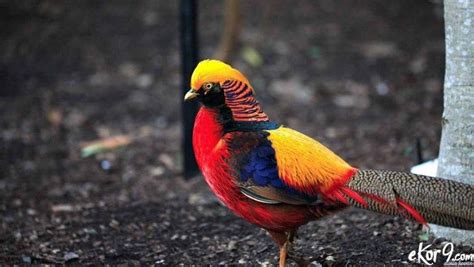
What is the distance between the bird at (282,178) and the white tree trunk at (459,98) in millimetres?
535

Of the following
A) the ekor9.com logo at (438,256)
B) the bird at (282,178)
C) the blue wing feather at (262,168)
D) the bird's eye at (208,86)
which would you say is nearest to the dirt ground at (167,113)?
the ekor9.com logo at (438,256)

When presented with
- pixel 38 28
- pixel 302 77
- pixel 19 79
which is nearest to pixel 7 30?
pixel 38 28

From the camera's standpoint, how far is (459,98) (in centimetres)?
360

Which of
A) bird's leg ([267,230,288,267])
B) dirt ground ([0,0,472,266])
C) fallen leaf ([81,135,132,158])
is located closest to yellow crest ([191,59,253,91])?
bird's leg ([267,230,288,267])

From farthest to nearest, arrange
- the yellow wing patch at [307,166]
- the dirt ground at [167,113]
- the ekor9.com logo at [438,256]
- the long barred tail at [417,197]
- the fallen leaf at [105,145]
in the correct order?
the fallen leaf at [105,145]
the dirt ground at [167,113]
the ekor9.com logo at [438,256]
the yellow wing patch at [307,166]
the long barred tail at [417,197]

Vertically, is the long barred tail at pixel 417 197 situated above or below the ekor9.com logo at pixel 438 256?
above

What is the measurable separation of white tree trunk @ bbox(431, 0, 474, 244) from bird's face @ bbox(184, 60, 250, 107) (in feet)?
3.44

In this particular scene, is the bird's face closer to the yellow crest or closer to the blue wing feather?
the yellow crest

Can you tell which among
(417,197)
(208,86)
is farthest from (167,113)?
(417,197)

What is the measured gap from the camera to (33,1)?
9.22m

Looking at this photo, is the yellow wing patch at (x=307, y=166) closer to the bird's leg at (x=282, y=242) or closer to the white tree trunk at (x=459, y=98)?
the bird's leg at (x=282, y=242)

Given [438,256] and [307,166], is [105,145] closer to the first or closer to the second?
[307,166]

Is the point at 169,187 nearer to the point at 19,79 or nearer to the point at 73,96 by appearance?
the point at 73,96

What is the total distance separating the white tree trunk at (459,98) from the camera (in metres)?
3.55
